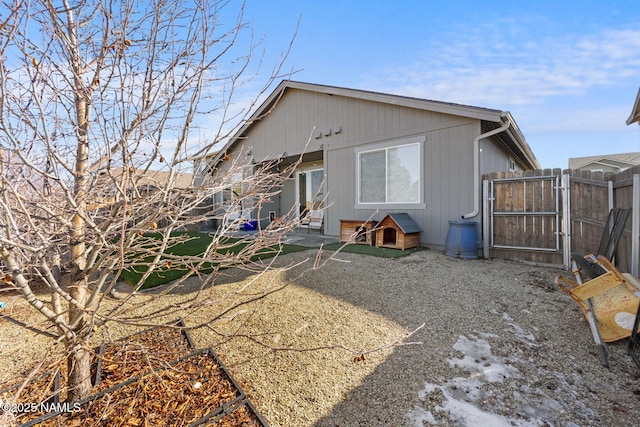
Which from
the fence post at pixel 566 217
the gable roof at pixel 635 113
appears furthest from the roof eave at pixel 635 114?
the fence post at pixel 566 217

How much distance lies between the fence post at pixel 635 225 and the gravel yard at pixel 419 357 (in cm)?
83

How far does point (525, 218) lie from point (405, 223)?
7.40 feet

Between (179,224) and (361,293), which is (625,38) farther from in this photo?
(179,224)

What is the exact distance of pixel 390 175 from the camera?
7.21 meters

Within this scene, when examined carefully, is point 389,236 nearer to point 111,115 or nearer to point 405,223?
point 405,223

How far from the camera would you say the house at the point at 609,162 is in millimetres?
18375

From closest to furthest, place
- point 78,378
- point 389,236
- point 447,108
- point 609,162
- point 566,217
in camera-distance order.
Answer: point 78,378 < point 566,217 < point 447,108 < point 389,236 < point 609,162

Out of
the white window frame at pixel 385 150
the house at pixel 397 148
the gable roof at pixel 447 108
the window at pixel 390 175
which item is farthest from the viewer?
the window at pixel 390 175

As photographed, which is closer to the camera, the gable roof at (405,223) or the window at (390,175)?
the gable roof at (405,223)

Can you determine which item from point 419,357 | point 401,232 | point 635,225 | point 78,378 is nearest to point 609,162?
point 401,232

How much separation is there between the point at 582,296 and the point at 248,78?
3.65 metres

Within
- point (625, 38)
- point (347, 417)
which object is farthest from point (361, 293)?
point (625, 38)

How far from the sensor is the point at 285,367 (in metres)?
2.21

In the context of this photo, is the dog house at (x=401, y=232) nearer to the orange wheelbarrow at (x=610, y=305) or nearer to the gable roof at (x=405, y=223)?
the gable roof at (x=405, y=223)
